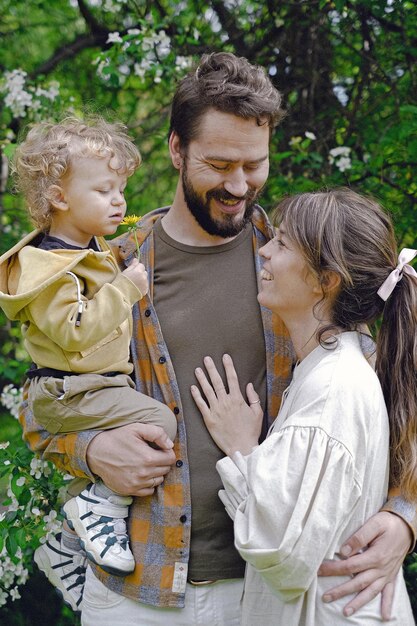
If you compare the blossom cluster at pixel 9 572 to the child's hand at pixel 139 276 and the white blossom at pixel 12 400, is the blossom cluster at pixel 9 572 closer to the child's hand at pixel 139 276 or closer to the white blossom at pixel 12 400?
the white blossom at pixel 12 400

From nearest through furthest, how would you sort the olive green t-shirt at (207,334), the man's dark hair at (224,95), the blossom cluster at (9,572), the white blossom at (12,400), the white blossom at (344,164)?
1. the olive green t-shirt at (207,334)
2. the man's dark hair at (224,95)
3. the blossom cluster at (9,572)
4. the white blossom at (344,164)
5. the white blossom at (12,400)

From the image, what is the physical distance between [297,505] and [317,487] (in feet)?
0.23

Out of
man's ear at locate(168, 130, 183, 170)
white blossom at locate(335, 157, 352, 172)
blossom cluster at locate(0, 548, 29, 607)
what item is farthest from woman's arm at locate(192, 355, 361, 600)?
white blossom at locate(335, 157, 352, 172)

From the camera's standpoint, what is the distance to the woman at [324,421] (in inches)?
78.7

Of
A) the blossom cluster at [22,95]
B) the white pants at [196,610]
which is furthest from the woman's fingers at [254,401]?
the blossom cluster at [22,95]

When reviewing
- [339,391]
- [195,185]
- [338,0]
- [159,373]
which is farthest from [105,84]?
[339,391]

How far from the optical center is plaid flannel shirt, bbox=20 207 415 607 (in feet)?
8.05

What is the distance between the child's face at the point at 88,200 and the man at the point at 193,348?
214mm

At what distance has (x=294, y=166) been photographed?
14.0 ft

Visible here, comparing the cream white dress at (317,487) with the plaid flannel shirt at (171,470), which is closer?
the cream white dress at (317,487)

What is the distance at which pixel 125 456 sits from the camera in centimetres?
243

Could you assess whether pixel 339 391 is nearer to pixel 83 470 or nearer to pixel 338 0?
pixel 83 470

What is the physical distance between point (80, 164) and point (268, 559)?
1236 millimetres

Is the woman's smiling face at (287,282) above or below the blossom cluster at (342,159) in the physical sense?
above
